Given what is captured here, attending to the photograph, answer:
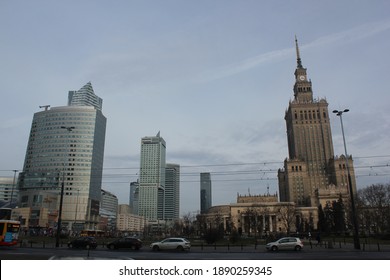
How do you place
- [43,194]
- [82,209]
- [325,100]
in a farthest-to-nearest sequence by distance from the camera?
[325,100], [82,209], [43,194]

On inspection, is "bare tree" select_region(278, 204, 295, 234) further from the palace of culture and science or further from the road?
the road

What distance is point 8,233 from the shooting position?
3197cm

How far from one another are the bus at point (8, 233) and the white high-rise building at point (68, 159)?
127m

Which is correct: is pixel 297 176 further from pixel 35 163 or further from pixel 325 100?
pixel 35 163

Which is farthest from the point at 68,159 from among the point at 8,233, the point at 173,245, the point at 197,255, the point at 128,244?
the point at 197,255

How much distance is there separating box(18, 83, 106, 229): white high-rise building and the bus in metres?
127

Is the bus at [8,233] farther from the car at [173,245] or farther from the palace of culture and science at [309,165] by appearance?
the palace of culture and science at [309,165]

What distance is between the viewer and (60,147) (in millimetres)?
162000

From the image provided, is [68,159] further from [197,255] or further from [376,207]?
[197,255]

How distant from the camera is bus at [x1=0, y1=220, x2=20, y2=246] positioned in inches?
1240
